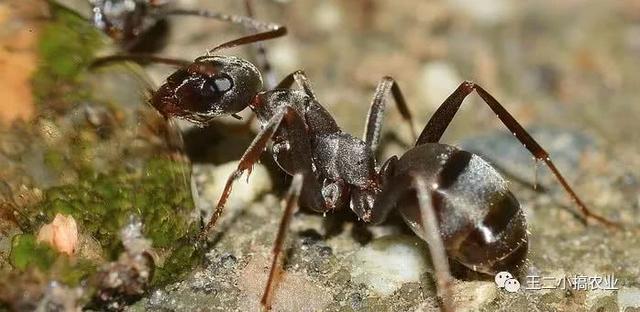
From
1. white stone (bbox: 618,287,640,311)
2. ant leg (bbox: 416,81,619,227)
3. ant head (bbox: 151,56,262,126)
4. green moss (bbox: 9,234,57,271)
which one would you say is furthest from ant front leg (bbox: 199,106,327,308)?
white stone (bbox: 618,287,640,311)

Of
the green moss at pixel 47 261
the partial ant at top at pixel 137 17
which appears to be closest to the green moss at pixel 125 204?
the green moss at pixel 47 261

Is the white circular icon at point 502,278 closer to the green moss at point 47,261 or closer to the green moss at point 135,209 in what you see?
the green moss at point 135,209

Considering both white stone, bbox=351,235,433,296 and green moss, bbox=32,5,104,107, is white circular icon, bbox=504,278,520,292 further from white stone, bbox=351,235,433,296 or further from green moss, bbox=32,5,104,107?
green moss, bbox=32,5,104,107

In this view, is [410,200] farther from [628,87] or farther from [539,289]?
[628,87]

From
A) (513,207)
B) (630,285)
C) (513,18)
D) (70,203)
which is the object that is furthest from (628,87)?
(70,203)

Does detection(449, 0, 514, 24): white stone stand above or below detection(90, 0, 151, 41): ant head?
above

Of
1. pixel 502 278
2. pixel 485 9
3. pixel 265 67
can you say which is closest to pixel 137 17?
pixel 265 67

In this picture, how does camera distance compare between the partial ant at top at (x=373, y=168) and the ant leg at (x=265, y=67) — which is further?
the ant leg at (x=265, y=67)

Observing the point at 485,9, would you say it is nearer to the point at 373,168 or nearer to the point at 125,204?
the point at 373,168
